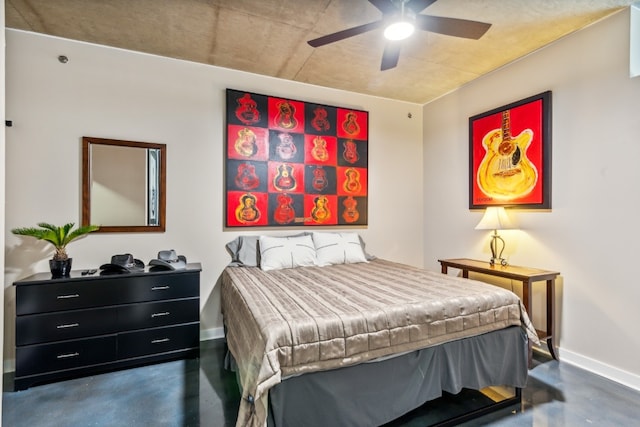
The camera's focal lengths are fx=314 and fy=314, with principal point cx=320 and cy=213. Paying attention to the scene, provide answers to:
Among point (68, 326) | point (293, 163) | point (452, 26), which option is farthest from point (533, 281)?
point (68, 326)

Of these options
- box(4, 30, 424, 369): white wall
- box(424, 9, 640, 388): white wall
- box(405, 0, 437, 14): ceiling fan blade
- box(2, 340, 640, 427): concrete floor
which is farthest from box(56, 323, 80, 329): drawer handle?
box(424, 9, 640, 388): white wall

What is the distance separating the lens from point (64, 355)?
2369 millimetres

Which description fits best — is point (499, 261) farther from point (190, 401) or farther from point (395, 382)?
point (190, 401)

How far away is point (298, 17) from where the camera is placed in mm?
2451

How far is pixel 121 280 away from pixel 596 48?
427cm

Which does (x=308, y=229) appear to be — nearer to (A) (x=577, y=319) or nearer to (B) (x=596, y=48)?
(A) (x=577, y=319)

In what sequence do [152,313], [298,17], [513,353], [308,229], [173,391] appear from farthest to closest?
[308,229], [152,313], [298,17], [173,391], [513,353]

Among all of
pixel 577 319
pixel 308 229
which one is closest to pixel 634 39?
pixel 577 319

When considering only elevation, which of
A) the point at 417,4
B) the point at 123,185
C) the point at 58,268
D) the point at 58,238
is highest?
the point at 417,4

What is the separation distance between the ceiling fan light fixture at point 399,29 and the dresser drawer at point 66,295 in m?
2.77

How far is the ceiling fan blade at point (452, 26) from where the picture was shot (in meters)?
2.03

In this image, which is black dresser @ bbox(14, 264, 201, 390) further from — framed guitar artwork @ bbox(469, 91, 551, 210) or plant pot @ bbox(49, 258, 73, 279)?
framed guitar artwork @ bbox(469, 91, 551, 210)

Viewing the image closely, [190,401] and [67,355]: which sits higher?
[67,355]

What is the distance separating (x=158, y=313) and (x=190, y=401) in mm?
819
